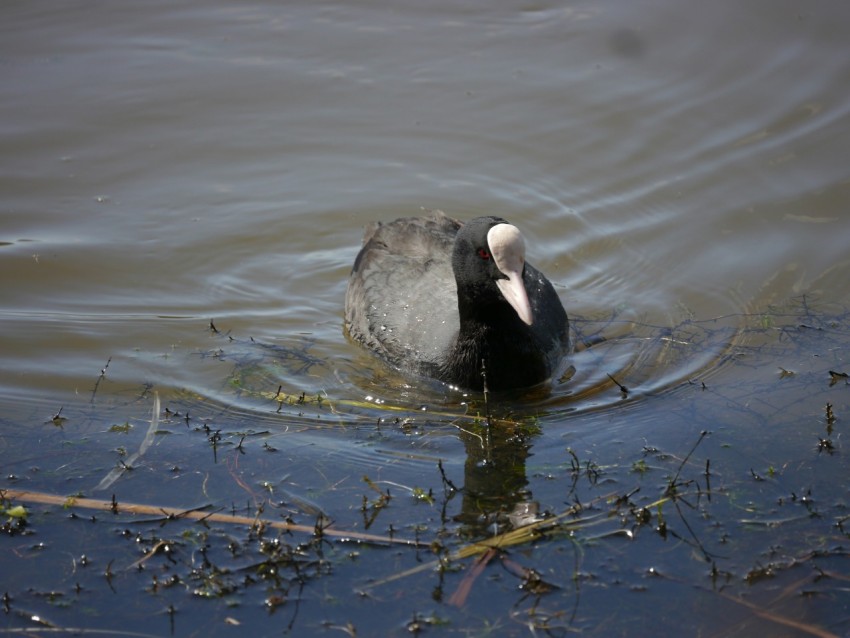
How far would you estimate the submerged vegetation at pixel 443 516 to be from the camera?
407 cm

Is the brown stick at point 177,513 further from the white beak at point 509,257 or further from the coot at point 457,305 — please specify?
the white beak at point 509,257

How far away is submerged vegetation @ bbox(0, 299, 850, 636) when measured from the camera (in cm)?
407

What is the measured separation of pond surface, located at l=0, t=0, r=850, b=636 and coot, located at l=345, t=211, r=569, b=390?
176mm

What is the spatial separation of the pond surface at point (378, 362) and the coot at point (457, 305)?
0.58 feet

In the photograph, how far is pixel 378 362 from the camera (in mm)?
6602

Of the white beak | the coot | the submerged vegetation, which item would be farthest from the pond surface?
the white beak

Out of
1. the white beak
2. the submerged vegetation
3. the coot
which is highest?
the white beak

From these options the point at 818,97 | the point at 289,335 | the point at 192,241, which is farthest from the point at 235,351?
Answer: the point at 818,97

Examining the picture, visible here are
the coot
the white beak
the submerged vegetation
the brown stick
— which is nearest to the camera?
the submerged vegetation

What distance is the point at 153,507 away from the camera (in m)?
4.70

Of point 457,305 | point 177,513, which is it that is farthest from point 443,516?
point 457,305

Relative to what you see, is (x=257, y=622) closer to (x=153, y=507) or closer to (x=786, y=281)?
(x=153, y=507)

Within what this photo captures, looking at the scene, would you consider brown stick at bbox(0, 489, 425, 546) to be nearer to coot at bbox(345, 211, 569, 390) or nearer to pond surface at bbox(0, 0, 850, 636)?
pond surface at bbox(0, 0, 850, 636)

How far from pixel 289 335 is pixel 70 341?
129 cm
